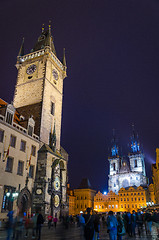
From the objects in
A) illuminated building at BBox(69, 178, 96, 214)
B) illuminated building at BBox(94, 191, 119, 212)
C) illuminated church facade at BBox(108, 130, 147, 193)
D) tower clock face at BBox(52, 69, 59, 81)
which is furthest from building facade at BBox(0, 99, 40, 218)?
illuminated church facade at BBox(108, 130, 147, 193)

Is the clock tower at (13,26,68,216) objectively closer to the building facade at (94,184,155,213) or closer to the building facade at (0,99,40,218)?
the building facade at (0,99,40,218)

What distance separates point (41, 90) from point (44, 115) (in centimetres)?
495

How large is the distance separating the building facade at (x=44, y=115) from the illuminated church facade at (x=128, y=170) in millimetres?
69431

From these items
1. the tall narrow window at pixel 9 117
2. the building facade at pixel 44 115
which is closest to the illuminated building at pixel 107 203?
the building facade at pixel 44 115

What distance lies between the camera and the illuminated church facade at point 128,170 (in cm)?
9819

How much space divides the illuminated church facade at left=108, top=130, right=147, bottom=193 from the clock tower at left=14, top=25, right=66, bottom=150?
71.4 metres

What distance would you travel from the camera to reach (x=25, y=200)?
27.4 m

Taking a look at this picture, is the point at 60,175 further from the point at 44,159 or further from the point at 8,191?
the point at 8,191

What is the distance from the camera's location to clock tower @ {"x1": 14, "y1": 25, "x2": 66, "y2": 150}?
35.2 metres

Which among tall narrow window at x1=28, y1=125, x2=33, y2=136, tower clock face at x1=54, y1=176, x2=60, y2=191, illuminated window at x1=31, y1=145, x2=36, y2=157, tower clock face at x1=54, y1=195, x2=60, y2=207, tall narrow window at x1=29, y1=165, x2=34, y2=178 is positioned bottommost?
tower clock face at x1=54, y1=195, x2=60, y2=207

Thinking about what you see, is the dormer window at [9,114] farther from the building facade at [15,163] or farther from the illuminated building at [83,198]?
the illuminated building at [83,198]

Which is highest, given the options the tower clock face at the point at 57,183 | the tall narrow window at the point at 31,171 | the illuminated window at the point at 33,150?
the illuminated window at the point at 33,150

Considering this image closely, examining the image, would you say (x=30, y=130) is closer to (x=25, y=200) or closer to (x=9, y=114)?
(x=9, y=114)

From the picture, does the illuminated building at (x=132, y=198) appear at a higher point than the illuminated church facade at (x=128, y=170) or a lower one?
lower
